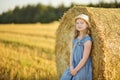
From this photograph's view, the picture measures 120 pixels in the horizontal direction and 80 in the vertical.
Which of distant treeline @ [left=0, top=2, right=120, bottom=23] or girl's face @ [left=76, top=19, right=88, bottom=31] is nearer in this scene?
girl's face @ [left=76, top=19, right=88, bottom=31]

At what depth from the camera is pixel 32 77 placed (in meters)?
6.17

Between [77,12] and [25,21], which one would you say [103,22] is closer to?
[77,12]

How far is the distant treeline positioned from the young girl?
11.7 ft

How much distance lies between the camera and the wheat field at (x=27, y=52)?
6.27 meters

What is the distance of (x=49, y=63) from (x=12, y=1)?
1603 millimetres

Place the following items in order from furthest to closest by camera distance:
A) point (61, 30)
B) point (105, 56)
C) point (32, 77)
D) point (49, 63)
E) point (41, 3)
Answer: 1. point (41, 3)
2. point (49, 63)
3. point (32, 77)
4. point (61, 30)
5. point (105, 56)

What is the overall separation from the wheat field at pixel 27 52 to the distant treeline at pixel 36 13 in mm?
160

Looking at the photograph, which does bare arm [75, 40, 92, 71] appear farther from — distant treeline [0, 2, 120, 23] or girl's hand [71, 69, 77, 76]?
distant treeline [0, 2, 120, 23]

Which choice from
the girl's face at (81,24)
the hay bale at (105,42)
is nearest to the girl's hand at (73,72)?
the hay bale at (105,42)

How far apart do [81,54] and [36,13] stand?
507cm

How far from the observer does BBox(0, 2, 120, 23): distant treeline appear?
27.5 feet

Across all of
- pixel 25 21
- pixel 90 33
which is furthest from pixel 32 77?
pixel 25 21

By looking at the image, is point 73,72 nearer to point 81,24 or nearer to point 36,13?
point 81,24

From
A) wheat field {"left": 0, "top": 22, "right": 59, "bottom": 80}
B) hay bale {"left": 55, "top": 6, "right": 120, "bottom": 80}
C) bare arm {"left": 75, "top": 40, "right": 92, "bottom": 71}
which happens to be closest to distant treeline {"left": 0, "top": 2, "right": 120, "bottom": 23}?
wheat field {"left": 0, "top": 22, "right": 59, "bottom": 80}
